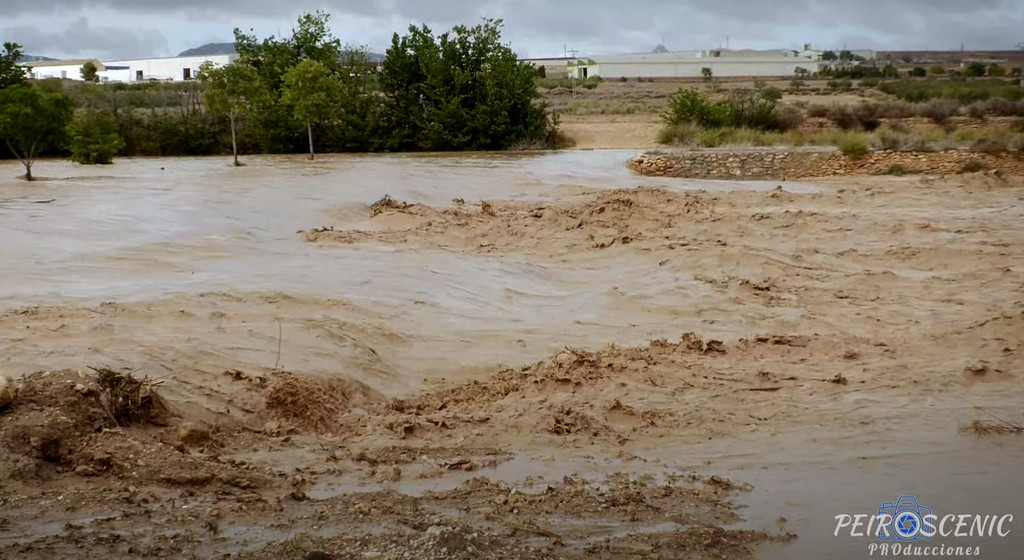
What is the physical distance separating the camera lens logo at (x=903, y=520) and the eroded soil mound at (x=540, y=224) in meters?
9.38

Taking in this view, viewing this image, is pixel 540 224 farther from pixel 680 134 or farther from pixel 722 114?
pixel 722 114

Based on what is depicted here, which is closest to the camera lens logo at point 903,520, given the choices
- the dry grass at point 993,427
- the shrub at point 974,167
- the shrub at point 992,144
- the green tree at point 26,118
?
the dry grass at point 993,427

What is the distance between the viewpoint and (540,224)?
16969 millimetres

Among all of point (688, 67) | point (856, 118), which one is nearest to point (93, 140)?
point (856, 118)

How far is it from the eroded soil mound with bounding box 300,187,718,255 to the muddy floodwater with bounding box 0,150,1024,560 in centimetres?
12

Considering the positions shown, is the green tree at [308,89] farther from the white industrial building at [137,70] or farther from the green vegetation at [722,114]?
the white industrial building at [137,70]

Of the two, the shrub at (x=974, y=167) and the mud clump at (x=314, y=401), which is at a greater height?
the shrub at (x=974, y=167)

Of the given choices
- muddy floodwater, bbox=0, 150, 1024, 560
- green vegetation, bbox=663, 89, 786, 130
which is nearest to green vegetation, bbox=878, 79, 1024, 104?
green vegetation, bbox=663, 89, 786, 130

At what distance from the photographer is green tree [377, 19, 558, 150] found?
3712 cm

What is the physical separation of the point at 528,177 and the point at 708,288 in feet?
46.3

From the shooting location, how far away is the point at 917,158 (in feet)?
85.0

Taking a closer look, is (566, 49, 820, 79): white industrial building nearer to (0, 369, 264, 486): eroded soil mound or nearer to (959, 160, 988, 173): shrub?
(959, 160, 988, 173): shrub

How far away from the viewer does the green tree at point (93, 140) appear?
101 feet

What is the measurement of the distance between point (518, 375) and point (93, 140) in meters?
26.5
